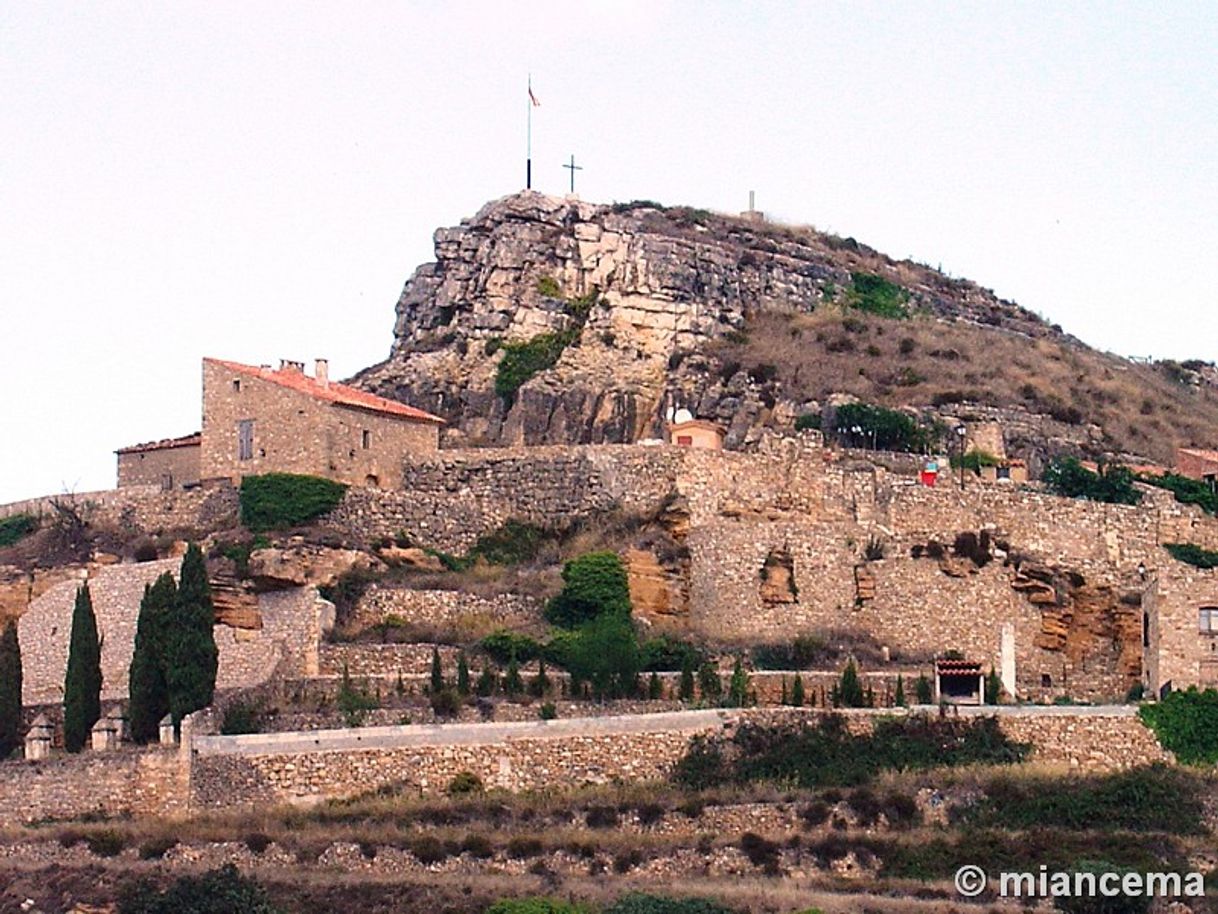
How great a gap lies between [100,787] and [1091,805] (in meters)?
18.2

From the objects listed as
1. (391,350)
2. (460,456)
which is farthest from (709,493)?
(391,350)

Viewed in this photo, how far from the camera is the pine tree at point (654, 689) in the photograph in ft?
203

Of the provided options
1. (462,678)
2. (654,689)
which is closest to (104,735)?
(462,678)

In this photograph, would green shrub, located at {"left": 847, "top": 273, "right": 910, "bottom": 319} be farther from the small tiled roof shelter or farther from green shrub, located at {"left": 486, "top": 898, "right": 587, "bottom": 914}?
green shrub, located at {"left": 486, "top": 898, "right": 587, "bottom": 914}

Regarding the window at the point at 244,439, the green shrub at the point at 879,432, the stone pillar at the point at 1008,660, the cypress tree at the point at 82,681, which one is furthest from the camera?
the green shrub at the point at 879,432

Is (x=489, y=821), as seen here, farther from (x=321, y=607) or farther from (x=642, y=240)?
(x=642, y=240)

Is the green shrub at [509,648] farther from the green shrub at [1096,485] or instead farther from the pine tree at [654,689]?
the green shrub at [1096,485]

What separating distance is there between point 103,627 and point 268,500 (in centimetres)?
463

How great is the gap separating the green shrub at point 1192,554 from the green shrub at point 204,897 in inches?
1057

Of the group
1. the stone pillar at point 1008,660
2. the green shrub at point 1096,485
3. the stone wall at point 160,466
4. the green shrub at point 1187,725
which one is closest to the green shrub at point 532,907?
the green shrub at point 1187,725

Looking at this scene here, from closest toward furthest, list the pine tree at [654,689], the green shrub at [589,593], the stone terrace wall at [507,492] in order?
the pine tree at [654,689], the green shrub at [589,593], the stone terrace wall at [507,492]

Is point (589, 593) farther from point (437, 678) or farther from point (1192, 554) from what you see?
point (1192, 554)

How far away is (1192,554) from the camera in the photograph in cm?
7188

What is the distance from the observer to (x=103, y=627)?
6581 cm
